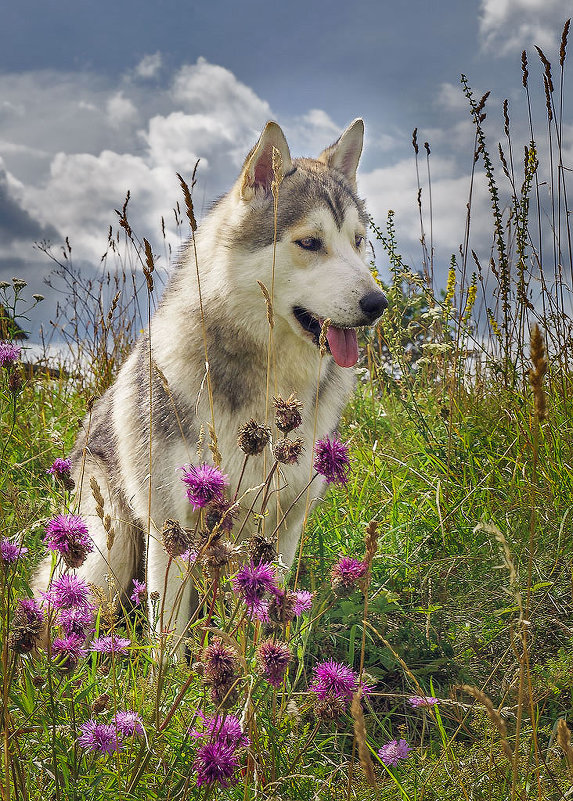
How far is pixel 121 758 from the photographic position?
1.43 metres

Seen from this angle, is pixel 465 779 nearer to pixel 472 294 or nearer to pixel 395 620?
pixel 395 620

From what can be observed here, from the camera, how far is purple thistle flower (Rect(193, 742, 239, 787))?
1.19m

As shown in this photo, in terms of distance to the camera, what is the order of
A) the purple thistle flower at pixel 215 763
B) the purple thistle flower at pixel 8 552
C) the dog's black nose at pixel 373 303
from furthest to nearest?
the dog's black nose at pixel 373 303
the purple thistle flower at pixel 8 552
the purple thistle flower at pixel 215 763

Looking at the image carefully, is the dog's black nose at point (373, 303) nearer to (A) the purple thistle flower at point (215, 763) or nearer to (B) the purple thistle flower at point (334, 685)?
(B) the purple thistle flower at point (334, 685)

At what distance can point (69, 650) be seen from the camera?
1411 mm

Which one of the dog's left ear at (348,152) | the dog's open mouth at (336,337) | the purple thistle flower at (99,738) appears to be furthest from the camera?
the dog's left ear at (348,152)

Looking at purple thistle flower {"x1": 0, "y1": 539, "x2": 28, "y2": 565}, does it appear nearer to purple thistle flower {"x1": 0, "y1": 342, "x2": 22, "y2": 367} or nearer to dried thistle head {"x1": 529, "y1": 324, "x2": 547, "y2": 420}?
A: purple thistle flower {"x1": 0, "y1": 342, "x2": 22, "y2": 367}

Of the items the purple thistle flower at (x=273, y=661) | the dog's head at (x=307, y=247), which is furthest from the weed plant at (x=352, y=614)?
the dog's head at (x=307, y=247)

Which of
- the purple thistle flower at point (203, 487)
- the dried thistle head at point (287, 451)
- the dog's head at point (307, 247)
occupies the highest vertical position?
the dog's head at point (307, 247)

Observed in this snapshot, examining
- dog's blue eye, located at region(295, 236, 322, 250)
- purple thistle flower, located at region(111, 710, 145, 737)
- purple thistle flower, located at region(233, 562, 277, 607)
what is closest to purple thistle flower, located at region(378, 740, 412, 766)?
purple thistle flower, located at region(111, 710, 145, 737)

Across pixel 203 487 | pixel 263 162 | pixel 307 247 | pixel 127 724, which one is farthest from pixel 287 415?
pixel 263 162

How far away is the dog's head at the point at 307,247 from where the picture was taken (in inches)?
106

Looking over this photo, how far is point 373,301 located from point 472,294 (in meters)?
1.86

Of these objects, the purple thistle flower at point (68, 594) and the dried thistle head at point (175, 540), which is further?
the purple thistle flower at point (68, 594)
